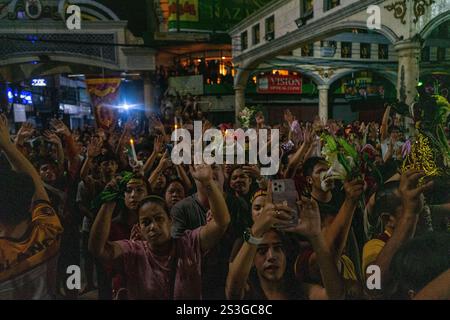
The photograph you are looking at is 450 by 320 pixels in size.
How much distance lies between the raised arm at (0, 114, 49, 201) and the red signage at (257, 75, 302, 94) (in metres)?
1.83

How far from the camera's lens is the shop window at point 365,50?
122 inches

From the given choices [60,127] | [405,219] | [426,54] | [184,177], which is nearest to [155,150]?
[184,177]

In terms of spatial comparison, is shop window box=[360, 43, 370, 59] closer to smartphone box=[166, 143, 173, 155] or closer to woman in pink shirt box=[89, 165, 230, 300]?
woman in pink shirt box=[89, 165, 230, 300]

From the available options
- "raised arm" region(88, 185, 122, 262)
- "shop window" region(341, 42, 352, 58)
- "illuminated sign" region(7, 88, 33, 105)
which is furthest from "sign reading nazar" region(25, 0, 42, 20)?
"shop window" region(341, 42, 352, 58)

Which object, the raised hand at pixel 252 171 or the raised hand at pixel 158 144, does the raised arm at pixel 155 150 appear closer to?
the raised hand at pixel 158 144

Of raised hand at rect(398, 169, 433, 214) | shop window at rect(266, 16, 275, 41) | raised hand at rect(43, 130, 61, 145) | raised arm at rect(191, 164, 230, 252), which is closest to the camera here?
raised arm at rect(191, 164, 230, 252)

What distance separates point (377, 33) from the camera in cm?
303

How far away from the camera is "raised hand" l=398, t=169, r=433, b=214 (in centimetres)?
297

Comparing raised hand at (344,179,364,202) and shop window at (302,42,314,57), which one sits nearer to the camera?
raised hand at (344,179,364,202)

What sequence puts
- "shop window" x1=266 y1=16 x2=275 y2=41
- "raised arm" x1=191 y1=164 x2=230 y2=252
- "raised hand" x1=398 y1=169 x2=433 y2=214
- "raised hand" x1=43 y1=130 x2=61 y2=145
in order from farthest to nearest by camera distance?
"shop window" x1=266 y1=16 x2=275 y2=41, "raised hand" x1=398 y1=169 x2=433 y2=214, "raised hand" x1=43 y1=130 x2=61 y2=145, "raised arm" x1=191 y1=164 x2=230 y2=252

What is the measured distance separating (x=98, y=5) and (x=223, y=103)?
1.21 metres

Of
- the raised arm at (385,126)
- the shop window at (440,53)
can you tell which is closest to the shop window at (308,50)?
the raised arm at (385,126)
